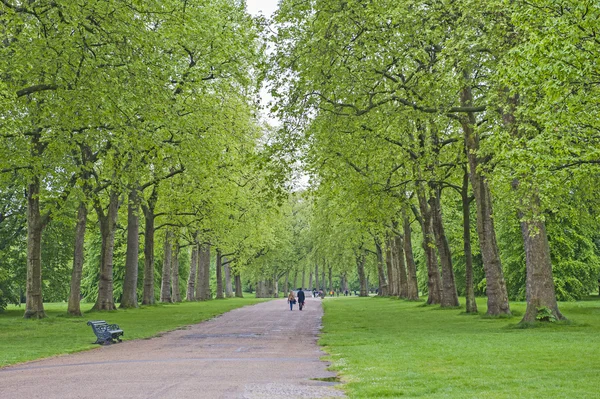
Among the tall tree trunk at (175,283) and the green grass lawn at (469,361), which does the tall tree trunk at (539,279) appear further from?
the tall tree trunk at (175,283)

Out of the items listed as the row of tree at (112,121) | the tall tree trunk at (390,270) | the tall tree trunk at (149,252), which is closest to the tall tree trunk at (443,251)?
the row of tree at (112,121)

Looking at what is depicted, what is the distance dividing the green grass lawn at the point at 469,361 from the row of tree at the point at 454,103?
3184mm

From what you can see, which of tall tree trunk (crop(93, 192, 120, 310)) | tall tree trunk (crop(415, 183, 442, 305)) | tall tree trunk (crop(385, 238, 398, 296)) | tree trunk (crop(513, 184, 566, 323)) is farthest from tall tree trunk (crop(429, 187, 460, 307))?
tall tree trunk (crop(385, 238, 398, 296))

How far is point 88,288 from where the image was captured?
2753 inches

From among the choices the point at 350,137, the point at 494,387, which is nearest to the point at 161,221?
the point at 350,137

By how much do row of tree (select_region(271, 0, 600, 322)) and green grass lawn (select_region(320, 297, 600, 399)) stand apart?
318cm

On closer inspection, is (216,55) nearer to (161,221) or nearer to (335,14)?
(335,14)

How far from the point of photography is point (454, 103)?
85.9ft

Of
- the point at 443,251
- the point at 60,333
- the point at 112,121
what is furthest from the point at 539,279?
the point at 60,333

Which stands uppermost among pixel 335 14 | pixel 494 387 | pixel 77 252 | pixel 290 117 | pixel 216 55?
pixel 216 55

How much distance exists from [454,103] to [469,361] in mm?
14812

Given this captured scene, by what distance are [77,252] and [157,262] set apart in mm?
34389

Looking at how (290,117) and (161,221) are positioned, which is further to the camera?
(161,221)

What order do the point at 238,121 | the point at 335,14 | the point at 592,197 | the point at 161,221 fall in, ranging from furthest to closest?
1. the point at 161,221
2. the point at 238,121
3. the point at 592,197
4. the point at 335,14
